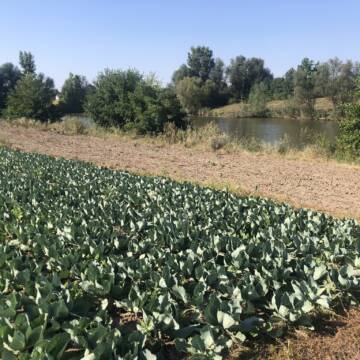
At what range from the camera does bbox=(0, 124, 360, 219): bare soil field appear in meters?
9.95

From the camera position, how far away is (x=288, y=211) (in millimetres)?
6859

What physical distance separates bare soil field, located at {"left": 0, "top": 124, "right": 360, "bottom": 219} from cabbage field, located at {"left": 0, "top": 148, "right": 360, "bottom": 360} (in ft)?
9.71

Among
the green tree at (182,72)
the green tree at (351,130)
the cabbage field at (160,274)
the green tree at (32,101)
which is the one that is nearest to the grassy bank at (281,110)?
the green tree at (182,72)

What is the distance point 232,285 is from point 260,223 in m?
2.26

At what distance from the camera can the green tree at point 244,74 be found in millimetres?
88625

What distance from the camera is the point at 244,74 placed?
91.8m

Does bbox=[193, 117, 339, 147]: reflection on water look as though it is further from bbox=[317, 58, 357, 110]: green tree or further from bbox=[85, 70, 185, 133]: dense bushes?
bbox=[317, 58, 357, 110]: green tree

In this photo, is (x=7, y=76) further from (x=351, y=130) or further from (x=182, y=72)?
(x=351, y=130)

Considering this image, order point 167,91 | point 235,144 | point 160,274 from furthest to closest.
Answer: point 167,91 → point 235,144 → point 160,274

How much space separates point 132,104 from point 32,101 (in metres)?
10.6

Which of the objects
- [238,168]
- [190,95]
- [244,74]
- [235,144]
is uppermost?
[244,74]

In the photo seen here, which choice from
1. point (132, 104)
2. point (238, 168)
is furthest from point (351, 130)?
point (132, 104)

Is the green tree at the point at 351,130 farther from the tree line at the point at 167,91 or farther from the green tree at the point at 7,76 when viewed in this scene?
the green tree at the point at 7,76

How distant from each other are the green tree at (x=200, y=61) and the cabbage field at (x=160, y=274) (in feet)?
296
